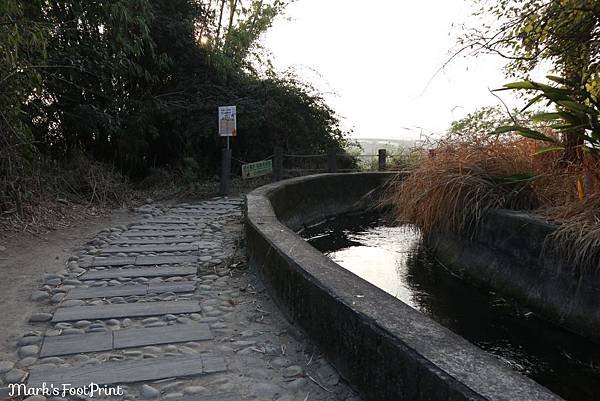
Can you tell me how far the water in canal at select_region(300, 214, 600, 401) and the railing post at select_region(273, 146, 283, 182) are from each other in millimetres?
3515

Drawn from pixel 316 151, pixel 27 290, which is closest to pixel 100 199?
pixel 27 290

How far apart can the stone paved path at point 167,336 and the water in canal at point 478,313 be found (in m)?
1.39

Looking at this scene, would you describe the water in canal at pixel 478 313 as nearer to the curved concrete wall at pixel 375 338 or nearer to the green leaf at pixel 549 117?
the curved concrete wall at pixel 375 338

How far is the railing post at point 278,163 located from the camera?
9.52m

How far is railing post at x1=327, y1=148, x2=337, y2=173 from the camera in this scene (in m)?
10.6

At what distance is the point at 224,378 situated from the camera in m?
2.08

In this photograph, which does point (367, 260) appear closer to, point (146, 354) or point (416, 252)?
point (416, 252)

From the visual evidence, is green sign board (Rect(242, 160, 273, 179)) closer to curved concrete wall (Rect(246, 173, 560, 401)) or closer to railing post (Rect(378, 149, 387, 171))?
railing post (Rect(378, 149, 387, 171))

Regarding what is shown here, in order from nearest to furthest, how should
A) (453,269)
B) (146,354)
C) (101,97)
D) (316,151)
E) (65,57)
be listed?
1. (146,354)
2. (453,269)
3. (65,57)
4. (101,97)
5. (316,151)

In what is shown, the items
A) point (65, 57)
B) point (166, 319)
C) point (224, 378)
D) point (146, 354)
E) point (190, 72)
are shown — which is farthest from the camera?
point (190, 72)

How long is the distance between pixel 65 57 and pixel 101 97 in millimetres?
1328

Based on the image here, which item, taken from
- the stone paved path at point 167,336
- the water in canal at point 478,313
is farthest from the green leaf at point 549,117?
the stone paved path at point 167,336

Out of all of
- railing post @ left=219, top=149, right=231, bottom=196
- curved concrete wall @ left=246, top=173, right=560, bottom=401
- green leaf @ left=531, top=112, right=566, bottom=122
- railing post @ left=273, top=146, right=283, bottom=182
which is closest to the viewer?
curved concrete wall @ left=246, top=173, right=560, bottom=401

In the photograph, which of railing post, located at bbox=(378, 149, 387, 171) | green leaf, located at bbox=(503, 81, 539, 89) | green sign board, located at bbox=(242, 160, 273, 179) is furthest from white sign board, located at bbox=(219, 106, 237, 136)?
green leaf, located at bbox=(503, 81, 539, 89)
